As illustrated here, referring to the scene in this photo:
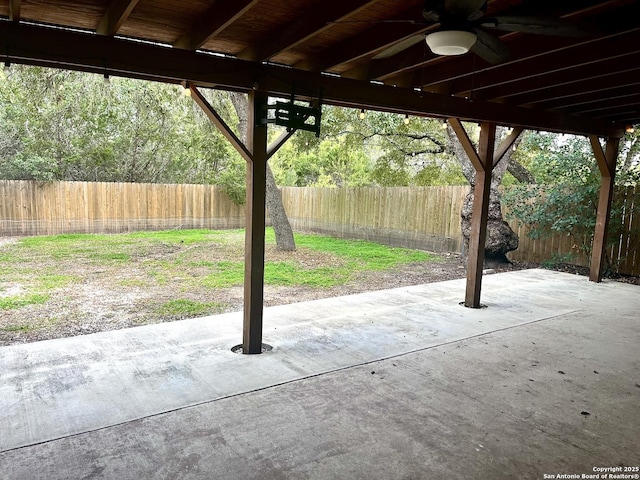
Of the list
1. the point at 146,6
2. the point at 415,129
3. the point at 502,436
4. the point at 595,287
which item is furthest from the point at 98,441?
the point at 415,129

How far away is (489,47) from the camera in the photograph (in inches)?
98.7

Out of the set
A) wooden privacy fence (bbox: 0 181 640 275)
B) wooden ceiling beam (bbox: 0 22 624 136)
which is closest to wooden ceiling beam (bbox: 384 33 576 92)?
wooden ceiling beam (bbox: 0 22 624 136)

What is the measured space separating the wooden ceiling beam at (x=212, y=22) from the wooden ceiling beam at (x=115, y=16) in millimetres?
481

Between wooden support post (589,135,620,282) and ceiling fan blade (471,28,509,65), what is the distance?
4.33 m

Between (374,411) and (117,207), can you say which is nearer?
(374,411)

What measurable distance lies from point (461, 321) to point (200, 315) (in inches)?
112

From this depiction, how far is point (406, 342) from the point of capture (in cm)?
393

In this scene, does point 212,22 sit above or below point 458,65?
below

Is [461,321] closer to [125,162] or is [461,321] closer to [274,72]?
[274,72]

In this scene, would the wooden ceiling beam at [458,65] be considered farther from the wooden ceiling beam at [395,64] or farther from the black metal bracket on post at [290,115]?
the black metal bracket on post at [290,115]

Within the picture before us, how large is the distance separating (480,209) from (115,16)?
4.15 metres

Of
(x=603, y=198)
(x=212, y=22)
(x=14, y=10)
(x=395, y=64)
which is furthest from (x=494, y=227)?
(x=14, y=10)

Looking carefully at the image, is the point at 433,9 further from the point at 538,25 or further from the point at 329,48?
the point at 329,48

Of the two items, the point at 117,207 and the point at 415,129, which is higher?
the point at 415,129
